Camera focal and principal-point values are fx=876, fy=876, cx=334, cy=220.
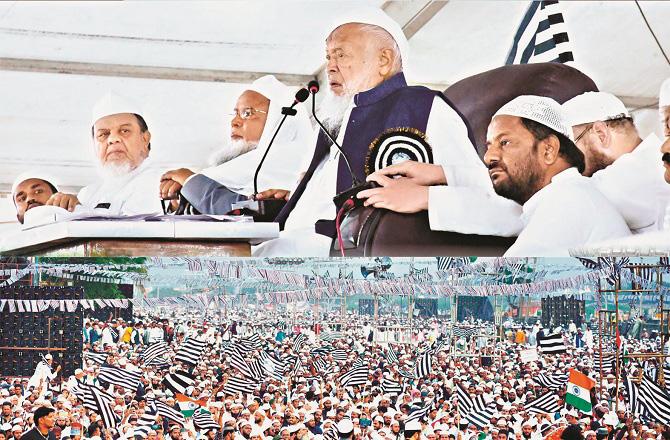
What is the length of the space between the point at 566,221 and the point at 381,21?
919 mm

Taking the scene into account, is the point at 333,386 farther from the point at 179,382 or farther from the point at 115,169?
the point at 115,169

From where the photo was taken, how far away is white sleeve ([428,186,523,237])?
2.72m

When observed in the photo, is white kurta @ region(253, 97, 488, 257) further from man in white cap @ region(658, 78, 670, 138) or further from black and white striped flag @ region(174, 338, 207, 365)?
Answer: black and white striped flag @ region(174, 338, 207, 365)

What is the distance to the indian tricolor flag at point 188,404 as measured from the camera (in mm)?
1969

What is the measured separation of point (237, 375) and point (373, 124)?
1.21 meters

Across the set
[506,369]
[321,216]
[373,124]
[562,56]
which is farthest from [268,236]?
[562,56]

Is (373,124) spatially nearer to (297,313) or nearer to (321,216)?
(321,216)

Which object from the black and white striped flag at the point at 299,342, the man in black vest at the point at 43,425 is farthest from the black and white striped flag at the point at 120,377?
the black and white striped flag at the point at 299,342

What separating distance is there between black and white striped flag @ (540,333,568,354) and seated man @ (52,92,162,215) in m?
1.81

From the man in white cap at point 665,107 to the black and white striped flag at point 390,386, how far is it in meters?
1.45

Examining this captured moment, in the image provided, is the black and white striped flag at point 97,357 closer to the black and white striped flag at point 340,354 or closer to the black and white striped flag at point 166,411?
the black and white striped flag at point 166,411

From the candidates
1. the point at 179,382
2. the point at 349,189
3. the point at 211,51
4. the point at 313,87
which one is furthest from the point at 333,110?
the point at 179,382

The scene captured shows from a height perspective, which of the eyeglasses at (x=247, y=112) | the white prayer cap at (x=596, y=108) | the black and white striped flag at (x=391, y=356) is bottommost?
the black and white striped flag at (x=391, y=356)

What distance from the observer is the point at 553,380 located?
2.08 metres
